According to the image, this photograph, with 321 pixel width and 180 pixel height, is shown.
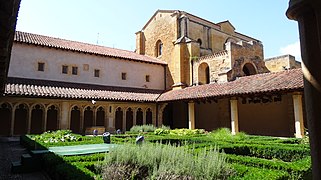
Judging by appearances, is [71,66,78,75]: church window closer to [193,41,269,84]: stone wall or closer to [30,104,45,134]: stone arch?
[30,104,45,134]: stone arch

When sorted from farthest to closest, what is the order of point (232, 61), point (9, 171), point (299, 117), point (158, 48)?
→ point (158, 48), point (232, 61), point (299, 117), point (9, 171)

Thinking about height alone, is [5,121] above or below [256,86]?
below

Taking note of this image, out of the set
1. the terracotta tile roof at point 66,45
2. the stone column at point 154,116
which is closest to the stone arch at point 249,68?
the terracotta tile roof at point 66,45

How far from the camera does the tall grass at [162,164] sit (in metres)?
4.48

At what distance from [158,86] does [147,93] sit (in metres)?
2.63

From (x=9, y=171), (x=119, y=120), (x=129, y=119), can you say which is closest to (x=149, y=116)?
(x=129, y=119)

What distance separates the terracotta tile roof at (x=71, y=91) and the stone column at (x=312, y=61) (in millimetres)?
15326

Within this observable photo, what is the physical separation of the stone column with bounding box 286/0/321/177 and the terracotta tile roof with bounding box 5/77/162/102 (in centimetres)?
1533

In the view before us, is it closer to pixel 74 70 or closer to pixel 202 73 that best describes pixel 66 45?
pixel 74 70

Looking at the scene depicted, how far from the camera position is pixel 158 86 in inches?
943

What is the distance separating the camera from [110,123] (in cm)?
1842

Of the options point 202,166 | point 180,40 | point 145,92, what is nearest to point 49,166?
point 202,166

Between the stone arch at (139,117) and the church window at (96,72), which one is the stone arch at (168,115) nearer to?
the stone arch at (139,117)

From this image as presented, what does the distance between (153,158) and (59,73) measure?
15765mm
